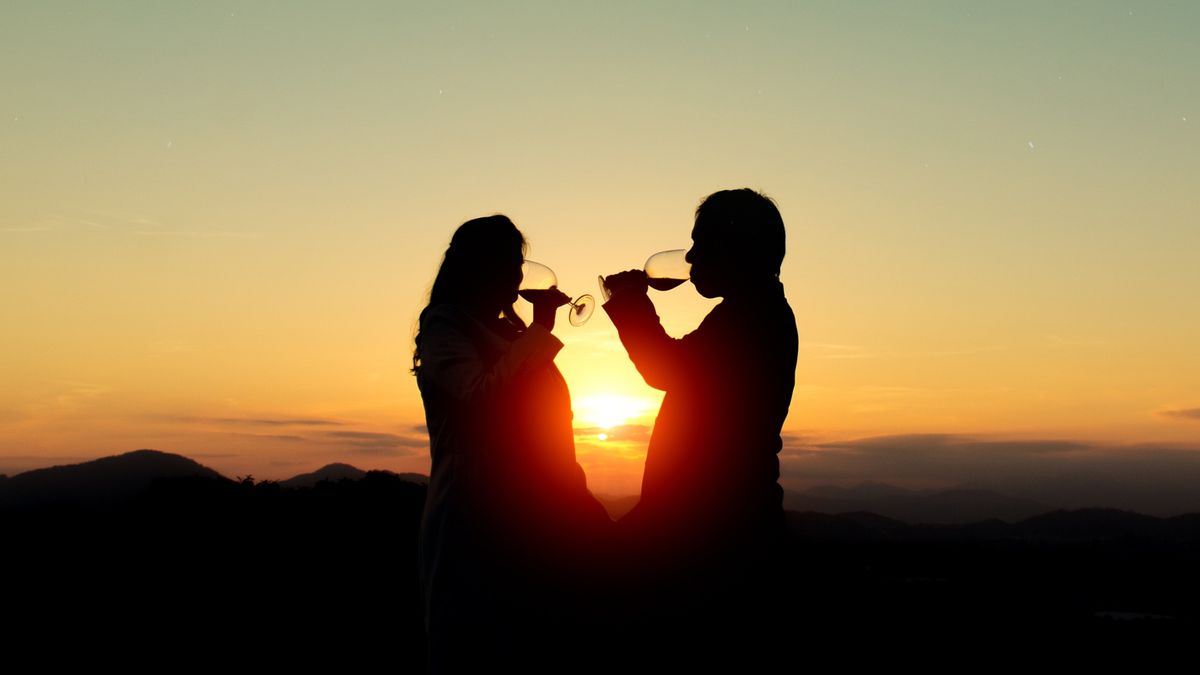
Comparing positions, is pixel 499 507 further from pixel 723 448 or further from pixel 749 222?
pixel 749 222

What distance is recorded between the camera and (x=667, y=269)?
402cm

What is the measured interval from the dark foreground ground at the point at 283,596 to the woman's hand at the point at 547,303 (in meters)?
4.69

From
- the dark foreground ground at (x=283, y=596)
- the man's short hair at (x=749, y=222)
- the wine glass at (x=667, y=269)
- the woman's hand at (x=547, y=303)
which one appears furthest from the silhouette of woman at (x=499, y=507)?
the dark foreground ground at (x=283, y=596)

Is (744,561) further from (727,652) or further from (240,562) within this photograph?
(240,562)

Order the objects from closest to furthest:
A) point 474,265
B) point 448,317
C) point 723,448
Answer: point 723,448
point 448,317
point 474,265

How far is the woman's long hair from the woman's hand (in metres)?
0.14

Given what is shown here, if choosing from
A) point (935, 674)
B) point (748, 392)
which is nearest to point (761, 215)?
point (748, 392)

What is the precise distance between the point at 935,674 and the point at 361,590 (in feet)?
22.5

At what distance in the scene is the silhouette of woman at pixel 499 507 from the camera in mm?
3705

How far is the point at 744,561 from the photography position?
11.3 feet

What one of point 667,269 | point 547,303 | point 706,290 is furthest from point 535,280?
point 706,290

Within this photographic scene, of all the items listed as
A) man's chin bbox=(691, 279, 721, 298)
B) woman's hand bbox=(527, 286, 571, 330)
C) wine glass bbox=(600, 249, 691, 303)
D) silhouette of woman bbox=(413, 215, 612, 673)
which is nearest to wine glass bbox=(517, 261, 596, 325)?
woman's hand bbox=(527, 286, 571, 330)

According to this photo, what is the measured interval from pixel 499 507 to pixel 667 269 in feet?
3.74

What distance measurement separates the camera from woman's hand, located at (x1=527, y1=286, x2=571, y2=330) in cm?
399
